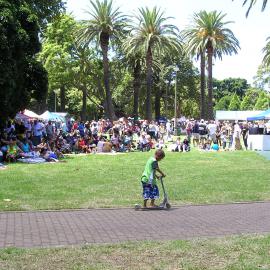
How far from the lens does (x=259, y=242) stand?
7266mm

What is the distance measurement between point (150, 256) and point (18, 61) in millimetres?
17184

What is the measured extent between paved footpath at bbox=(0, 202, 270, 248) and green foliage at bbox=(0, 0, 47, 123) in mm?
11906

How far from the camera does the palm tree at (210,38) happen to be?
2154 inches

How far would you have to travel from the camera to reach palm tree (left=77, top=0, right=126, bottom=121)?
50.4 metres

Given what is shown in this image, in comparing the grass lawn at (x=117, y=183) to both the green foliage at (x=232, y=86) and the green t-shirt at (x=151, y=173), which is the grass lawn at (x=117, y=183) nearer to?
the green t-shirt at (x=151, y=173)

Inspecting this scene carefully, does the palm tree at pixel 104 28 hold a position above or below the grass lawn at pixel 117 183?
above

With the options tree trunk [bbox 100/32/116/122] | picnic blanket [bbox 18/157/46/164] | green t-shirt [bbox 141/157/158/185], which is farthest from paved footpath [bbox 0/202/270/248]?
tree trunk [bbox 100/32/116/122]

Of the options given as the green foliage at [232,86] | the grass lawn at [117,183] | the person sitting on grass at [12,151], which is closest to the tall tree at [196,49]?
the grass lawn at [117,183]

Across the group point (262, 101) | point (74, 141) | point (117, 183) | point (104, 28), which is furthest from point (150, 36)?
point (262, 101)

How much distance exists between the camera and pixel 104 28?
50375mm

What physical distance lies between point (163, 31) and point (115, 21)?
5514 millimetres

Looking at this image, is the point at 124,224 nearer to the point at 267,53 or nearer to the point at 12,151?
the point at 12,151

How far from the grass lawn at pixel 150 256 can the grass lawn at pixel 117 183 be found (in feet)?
13.5

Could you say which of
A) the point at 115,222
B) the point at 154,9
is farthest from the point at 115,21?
the point at 115,222
